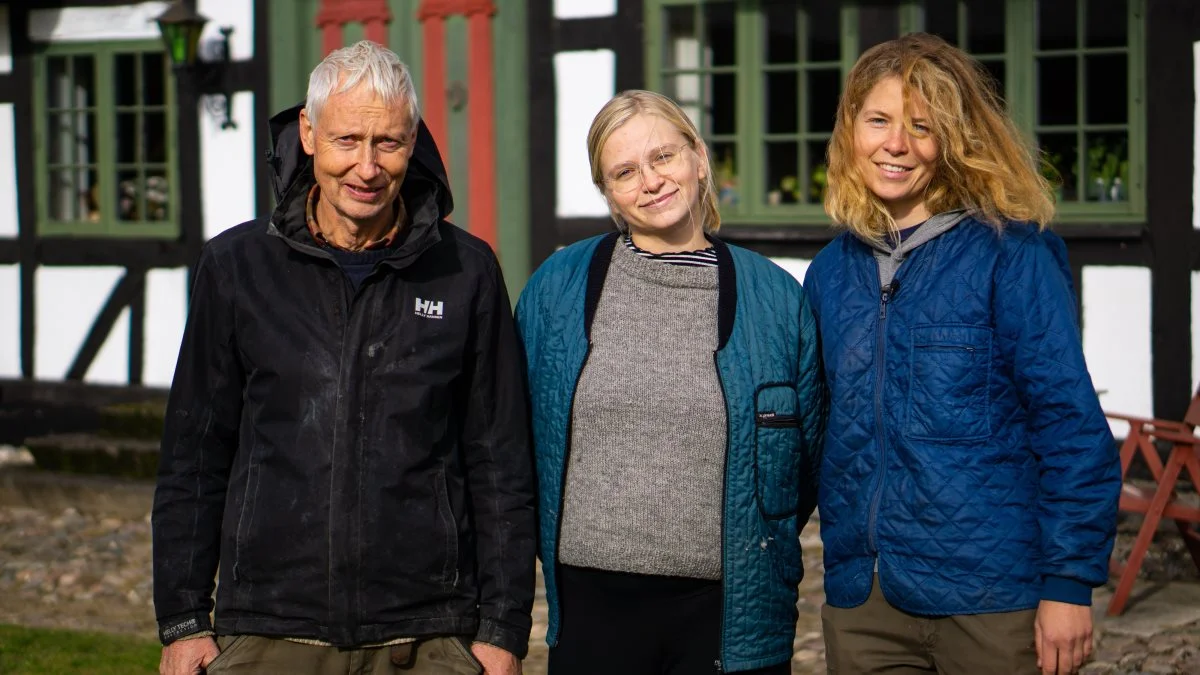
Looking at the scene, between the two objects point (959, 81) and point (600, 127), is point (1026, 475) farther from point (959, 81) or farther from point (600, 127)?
point (600, 127)

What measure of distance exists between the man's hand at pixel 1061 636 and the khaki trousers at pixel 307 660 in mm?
1013

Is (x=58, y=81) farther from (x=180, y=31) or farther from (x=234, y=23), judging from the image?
(x=234, y=23)

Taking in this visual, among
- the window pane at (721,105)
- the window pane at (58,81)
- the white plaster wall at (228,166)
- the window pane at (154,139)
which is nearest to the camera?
the window pane at (721,105)

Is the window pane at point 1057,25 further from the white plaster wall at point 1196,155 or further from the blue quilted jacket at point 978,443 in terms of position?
the blue quilted jacket at point 978,443

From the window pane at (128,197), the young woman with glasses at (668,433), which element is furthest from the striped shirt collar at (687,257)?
the window pane at (128,197)

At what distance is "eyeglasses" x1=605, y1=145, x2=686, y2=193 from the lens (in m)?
2.97

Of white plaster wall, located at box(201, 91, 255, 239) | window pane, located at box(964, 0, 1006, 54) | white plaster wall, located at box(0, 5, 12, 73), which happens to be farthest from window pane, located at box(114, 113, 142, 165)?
window pane, located at box(964, 0, 1006, 54)

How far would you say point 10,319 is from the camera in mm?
9914

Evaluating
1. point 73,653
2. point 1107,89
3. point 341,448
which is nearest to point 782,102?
point 1107,89

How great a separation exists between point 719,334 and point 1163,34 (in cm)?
495

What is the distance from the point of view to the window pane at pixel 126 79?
31.8 feet

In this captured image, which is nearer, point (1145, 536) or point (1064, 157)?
point (1145, 536)

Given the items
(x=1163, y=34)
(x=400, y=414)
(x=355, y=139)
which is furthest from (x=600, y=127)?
(x=1163, y=34)

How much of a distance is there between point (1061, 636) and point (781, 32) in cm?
578
